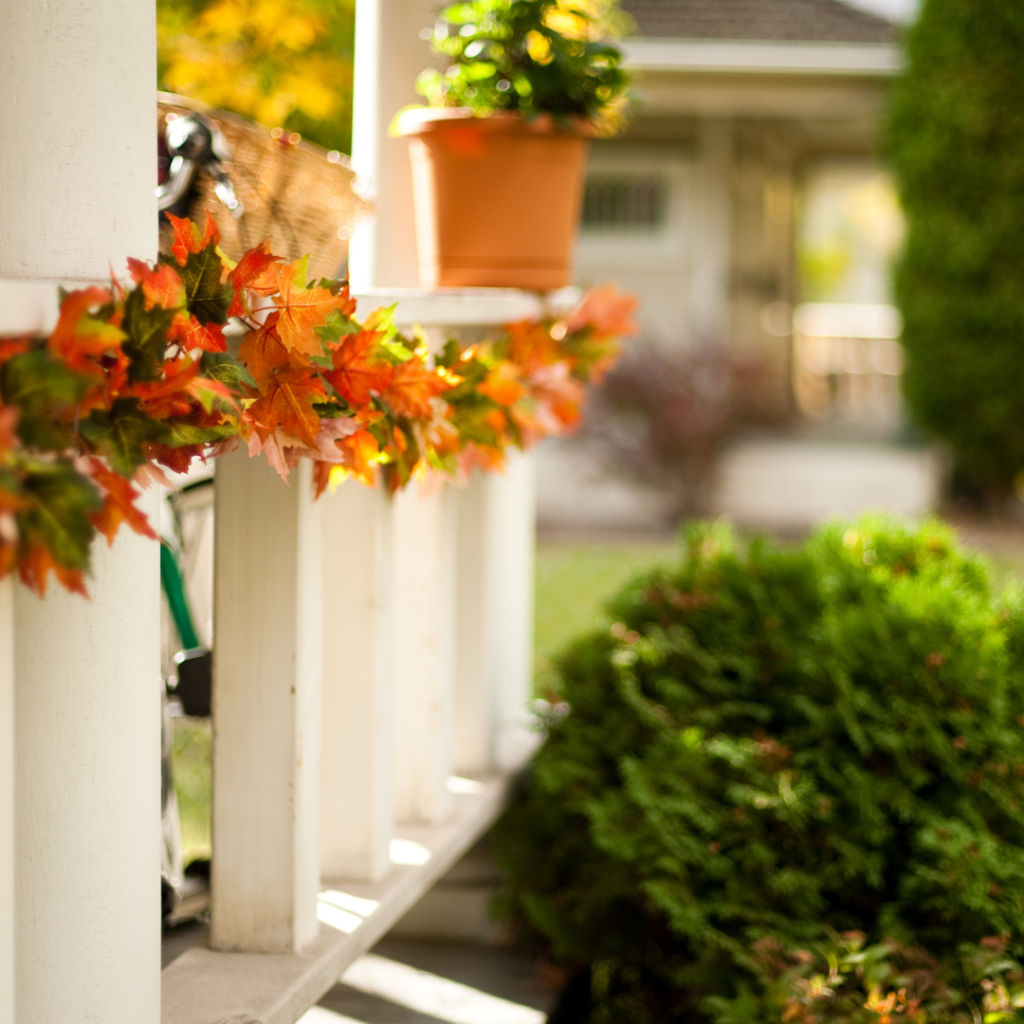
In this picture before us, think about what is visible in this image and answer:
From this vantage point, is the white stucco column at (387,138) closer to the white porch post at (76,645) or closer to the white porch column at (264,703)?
the white porch column at (264,703)

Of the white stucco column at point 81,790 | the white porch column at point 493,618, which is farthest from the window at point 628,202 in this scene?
the white stucco column at point 81,790

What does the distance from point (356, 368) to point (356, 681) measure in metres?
0.66

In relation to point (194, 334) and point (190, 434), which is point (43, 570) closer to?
point (190, 434)

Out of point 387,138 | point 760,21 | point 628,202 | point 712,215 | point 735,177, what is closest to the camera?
point 387,138

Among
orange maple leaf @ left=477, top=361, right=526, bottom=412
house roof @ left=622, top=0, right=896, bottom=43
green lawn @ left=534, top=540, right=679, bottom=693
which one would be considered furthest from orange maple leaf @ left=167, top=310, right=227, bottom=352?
house roof @ left=622, top=0, right=896, bottom=43

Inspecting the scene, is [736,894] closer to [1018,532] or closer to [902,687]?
[902,687]

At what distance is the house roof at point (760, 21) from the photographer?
9430mm

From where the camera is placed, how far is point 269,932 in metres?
1.61

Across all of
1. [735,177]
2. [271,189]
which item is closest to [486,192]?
[271,189]

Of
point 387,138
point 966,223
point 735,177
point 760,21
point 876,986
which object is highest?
point 760,21

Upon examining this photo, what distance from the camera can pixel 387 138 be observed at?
8.02ft

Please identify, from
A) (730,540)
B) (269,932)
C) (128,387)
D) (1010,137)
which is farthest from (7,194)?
Result: (1010,137)

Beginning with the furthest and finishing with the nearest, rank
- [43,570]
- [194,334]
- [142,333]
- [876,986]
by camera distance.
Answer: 1. [876,986]
2. [194,334]
3. [142,333]
4. [43,570]

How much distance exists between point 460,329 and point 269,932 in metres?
1.11
